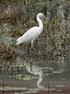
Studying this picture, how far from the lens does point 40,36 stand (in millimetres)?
10750

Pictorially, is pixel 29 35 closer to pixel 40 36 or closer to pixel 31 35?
pixel 31 35

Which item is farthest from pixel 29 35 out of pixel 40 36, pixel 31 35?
pixel 40 36

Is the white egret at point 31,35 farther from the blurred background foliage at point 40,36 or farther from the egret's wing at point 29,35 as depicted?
the blurred background foliage at point 40,36

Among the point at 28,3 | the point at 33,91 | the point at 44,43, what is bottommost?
the point at 33,91

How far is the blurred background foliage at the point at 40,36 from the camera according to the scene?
1016 cm

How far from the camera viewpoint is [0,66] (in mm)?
9609

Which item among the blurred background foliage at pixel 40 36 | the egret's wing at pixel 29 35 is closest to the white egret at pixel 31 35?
the egret's wing at pixel 29 35

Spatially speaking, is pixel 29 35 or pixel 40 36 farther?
pixel 40 36

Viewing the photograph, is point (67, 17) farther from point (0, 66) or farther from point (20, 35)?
point (0, 66)

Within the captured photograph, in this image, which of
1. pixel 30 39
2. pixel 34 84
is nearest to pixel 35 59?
pixel 30 39

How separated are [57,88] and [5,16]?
Result: 3.99 m

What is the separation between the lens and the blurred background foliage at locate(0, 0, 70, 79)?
10.2 metres

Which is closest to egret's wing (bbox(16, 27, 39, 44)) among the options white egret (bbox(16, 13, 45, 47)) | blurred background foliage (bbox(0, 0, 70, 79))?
white egret (bbox(16, 13, 45, 47))

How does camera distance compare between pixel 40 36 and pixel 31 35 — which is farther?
pixel 40 36
